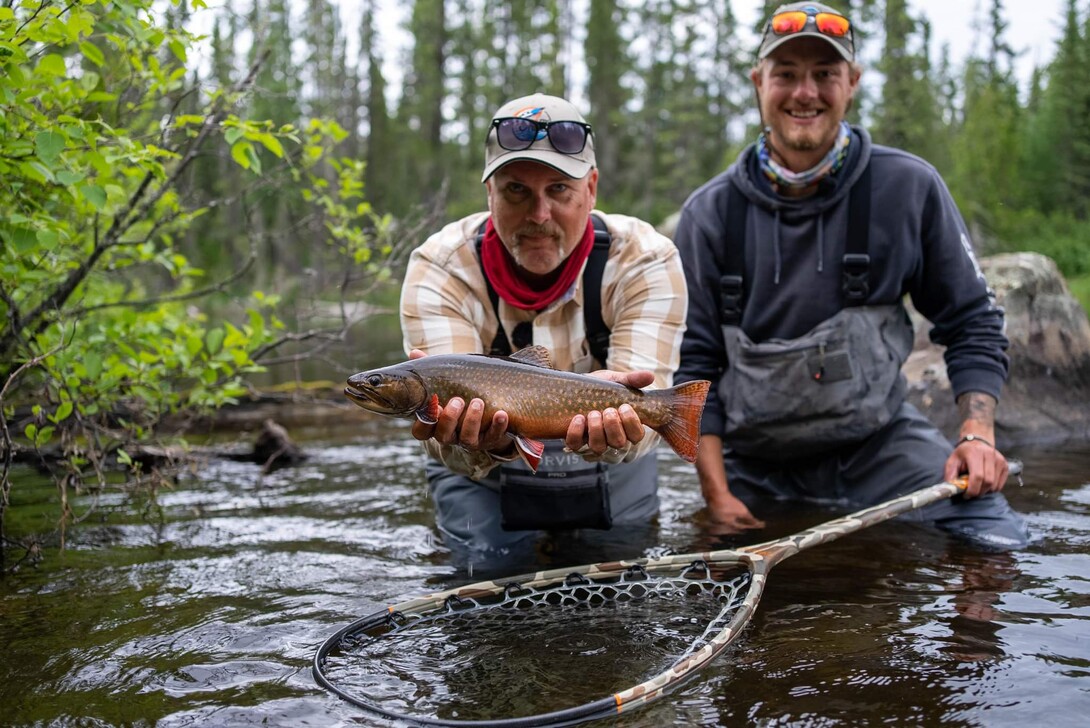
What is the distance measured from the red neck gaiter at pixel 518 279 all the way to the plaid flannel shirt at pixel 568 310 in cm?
8

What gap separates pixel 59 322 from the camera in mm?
5500

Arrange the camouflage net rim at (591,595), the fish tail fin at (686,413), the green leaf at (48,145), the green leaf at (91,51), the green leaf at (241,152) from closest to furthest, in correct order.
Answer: the camouflage net rim at (591,595)
the fish tail fin at (686,413)
the green leaf at (48,145)
the green leaf at (91,51)
the green leaf at (241,152)

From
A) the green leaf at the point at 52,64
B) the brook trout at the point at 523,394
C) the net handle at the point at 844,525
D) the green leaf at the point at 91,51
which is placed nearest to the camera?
the brook trout at the point at 523,394

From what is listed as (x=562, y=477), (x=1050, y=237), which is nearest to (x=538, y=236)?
(x=562, y=477)

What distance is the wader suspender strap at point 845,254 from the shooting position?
5461 millimetres

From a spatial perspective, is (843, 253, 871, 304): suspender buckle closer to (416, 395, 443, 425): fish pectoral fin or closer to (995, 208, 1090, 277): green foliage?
(416, 395, 443, 425): fish pectoral fin

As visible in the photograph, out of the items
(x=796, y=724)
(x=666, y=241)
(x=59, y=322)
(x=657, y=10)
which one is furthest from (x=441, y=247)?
(x=657, y=10)

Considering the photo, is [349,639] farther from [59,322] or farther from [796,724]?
[59,322]

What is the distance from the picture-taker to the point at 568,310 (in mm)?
4820

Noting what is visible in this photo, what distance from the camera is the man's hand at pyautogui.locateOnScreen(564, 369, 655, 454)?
3.75 metres

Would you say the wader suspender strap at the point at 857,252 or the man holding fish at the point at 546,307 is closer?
the man holding fish at the point at 546,307

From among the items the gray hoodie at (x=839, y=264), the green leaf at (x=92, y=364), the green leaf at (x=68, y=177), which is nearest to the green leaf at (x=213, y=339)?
the green leaf at (x=92, y=364)

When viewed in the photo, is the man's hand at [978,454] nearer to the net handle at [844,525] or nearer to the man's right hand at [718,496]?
the net handle at [844,525]

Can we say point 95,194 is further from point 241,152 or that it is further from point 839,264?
point 839,264
